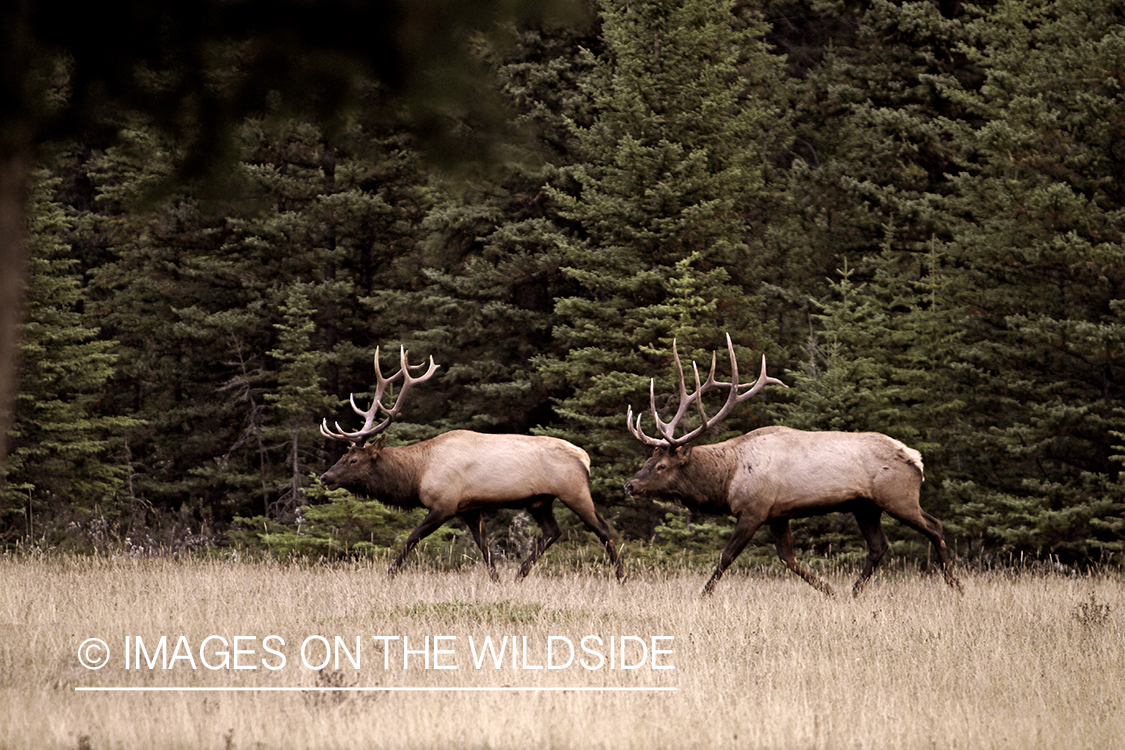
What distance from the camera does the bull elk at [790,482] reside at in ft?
34.6

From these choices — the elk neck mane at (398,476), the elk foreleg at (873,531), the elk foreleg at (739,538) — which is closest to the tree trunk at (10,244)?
the elk foreleg at (739,538)

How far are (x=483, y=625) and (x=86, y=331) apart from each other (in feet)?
43.6

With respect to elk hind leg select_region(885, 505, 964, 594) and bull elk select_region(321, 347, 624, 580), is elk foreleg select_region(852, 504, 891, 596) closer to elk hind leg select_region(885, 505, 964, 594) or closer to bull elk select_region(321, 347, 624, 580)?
elk hind leg select_region(885, 505, 964, 594)

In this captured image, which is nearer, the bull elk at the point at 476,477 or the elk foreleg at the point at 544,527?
the bull elk at the point at 476,477

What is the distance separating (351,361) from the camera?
2361cm

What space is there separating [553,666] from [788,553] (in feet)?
15.7

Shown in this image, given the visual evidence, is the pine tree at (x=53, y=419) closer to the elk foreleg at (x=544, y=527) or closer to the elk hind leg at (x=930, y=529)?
the elk foreleg at (x=544, y=527)

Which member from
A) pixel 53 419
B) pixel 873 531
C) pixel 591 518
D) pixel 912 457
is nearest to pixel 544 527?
pixel 591 518

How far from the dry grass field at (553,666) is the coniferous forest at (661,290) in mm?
2884

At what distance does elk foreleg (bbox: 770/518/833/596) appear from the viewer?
10.6 m

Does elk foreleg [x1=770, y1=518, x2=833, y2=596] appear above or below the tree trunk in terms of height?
below

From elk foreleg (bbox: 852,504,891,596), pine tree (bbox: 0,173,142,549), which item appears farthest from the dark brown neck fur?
pine tree (bbox: 0,173,142,549)

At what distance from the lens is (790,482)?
1058cm

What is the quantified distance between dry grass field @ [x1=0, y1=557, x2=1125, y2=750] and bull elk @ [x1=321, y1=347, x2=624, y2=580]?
130 centimetres
